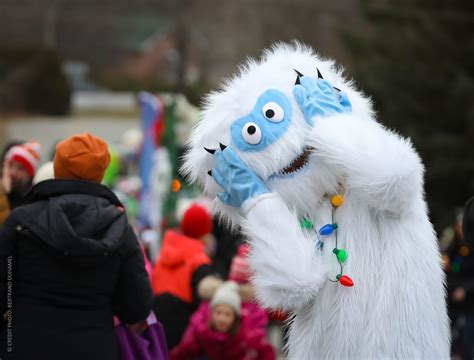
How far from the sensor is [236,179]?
12.5 feet

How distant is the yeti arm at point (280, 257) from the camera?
3.60 m

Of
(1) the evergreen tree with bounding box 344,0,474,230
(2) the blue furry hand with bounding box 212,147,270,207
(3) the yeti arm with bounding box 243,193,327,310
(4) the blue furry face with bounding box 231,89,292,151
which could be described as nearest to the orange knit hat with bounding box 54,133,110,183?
(2) the blue furry hand with bounding box 212,147,270,207

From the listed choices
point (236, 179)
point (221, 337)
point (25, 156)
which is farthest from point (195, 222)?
point (236, 179)

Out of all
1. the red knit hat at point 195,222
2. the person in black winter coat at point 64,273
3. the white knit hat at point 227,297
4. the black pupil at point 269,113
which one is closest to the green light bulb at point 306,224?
the black pupil at point 269,113

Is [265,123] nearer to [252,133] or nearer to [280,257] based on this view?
[252,133]

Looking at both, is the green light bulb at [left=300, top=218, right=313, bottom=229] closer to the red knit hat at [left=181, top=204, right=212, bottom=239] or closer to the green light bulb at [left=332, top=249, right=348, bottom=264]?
the green light bulb at [left=332, top=249, right=348, bottom=264]

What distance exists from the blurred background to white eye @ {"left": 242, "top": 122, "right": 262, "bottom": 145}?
58cm

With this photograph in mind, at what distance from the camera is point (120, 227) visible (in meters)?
4.08

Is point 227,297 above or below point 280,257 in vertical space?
below

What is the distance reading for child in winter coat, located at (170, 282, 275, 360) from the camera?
585cm

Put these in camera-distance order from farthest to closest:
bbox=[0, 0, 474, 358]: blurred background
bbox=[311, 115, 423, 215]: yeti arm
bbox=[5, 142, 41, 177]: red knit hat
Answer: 1. bbox=[0, 0, 474, 358]: blurred background
2. bbox=[5, 142, 41, 177]: red knit hat
3. bbox=[311, 115, 423, 215]: yeti arm

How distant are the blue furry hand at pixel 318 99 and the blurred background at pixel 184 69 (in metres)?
0.68

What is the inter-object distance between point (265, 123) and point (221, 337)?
8.05 ft

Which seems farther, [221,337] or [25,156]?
[25,156]
